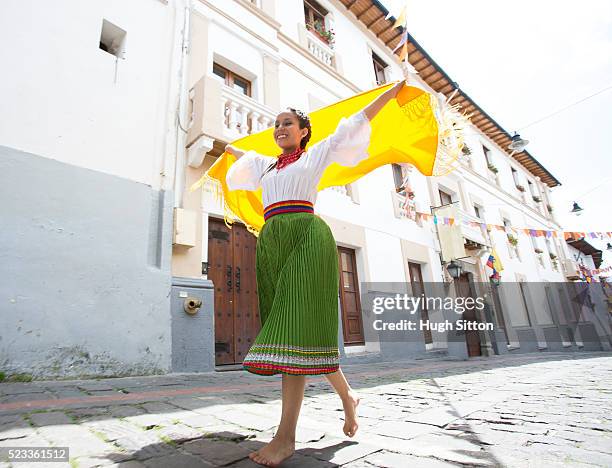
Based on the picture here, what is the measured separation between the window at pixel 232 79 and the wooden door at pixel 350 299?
13.7 ft

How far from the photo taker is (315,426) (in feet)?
6.31

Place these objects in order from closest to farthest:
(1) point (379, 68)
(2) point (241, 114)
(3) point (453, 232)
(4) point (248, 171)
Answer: (4) point (248, 171) < (2) point (241, 114) < (3) point (453, 232) < (1) point (379, 68)

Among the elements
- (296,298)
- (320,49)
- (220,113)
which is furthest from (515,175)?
(296,298)

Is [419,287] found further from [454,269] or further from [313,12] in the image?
[313,12]

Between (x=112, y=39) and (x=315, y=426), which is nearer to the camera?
(x=315, y=426)

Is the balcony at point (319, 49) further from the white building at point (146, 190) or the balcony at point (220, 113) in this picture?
the balcony at point (220, 113)

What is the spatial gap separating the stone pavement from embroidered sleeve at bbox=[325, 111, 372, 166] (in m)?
1.43

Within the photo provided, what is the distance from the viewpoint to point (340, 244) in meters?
8.12

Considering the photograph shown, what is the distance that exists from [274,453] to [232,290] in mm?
4657

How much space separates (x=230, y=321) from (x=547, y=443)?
4.75 m

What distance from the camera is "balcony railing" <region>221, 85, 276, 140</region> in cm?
611

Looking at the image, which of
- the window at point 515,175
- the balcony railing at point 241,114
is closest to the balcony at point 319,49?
the balcony railing at point 241,114

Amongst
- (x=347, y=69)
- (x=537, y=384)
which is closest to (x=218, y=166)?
(x=537, y=384)

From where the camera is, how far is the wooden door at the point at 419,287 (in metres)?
9.84
